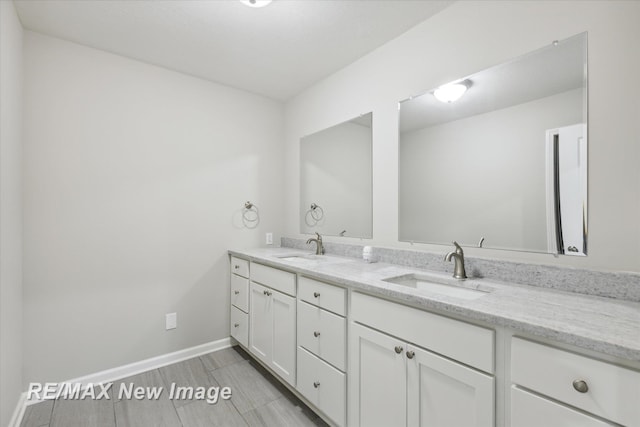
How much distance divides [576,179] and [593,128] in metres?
0.22

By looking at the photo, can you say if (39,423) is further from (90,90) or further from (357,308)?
(90,90)

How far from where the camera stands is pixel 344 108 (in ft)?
7.97

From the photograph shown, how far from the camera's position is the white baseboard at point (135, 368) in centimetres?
180

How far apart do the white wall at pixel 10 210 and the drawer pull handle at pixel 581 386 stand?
7.70ft

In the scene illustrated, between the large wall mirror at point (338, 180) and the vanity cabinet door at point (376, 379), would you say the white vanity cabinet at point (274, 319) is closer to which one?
the vanity cabinet door at point (376, 379)

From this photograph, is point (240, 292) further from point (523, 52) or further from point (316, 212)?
point (523, 52)

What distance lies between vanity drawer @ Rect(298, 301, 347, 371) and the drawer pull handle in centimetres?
92

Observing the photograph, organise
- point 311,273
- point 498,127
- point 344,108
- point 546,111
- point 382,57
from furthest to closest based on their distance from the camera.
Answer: point 344,108
point 382,57
point 311,273
point 498,127
point 546,111

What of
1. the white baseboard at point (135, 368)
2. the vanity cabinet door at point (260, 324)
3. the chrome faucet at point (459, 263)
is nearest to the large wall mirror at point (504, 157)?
the chrome faucet at point (459, 263)

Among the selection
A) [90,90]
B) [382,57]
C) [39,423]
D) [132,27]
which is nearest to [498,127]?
[382,57]

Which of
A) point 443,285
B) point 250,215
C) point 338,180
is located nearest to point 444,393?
point 443,285

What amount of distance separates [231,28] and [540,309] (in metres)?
2.21

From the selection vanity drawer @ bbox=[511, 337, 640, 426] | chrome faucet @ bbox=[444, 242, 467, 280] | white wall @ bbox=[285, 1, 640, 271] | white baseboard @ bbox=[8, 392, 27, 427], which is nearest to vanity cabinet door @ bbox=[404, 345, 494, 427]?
vanity drawer @ bbox=[511, 337, 640, 426]

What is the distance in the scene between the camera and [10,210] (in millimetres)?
1623
